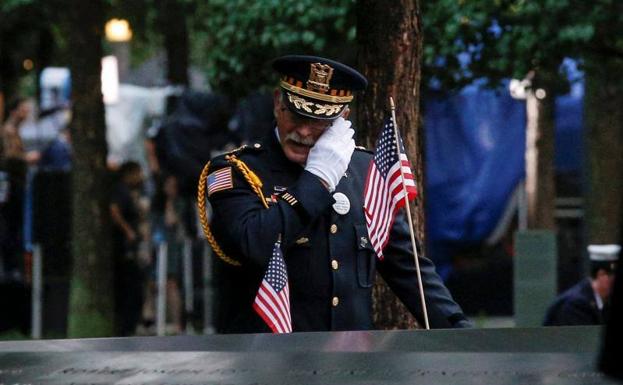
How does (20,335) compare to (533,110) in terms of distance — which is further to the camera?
(533,110)

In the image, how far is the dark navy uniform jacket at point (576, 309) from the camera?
9.88 meters

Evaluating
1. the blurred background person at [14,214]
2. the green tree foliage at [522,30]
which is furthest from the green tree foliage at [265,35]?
the blurred background person at [14,214]

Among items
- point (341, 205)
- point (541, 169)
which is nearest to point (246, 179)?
point (341, 205)

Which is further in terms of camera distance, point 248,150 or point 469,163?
point 469,163

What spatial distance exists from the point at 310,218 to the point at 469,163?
37.5ft

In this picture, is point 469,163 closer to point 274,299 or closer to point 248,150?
point 248,150

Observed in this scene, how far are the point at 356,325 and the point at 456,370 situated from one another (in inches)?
94.3

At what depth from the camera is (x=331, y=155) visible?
16.4 feet

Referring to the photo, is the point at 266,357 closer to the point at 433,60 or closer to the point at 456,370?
the point at 456,370

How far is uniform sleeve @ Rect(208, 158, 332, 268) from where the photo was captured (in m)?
4.92

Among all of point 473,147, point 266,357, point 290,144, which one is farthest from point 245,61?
point 266,357

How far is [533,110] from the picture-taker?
1678 cm

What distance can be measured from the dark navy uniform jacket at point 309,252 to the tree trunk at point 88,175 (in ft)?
26.3

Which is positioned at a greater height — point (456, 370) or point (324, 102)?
point (324, 102)
